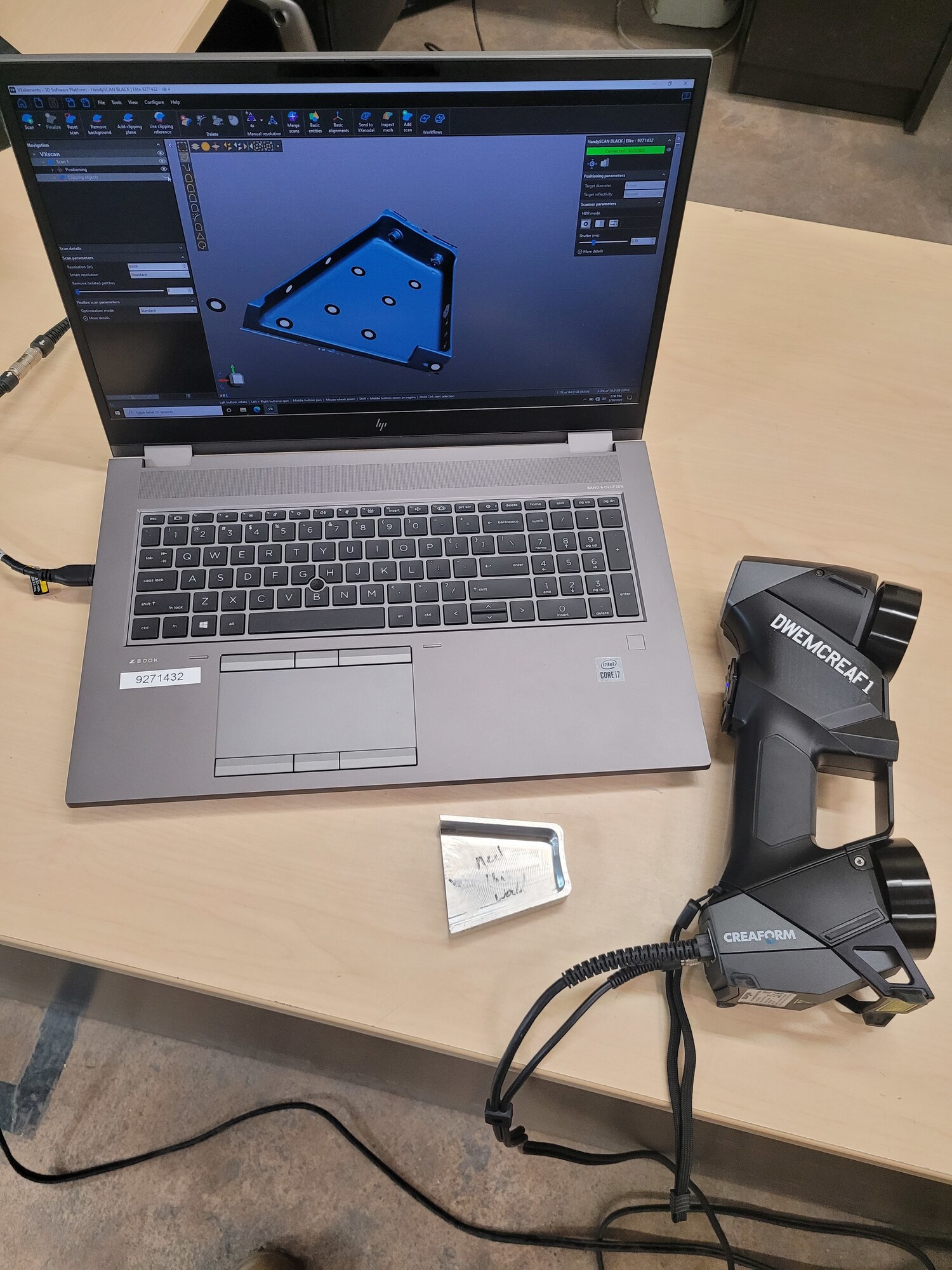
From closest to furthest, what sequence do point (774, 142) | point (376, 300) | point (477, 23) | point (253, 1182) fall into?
point (376, 300)
point (253, 1182)
point (774, 142)
point (477, 23)

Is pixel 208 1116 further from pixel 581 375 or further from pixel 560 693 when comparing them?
pixel 581 375

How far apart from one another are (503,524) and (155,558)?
0.28 m

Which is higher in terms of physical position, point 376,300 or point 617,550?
point 376,300

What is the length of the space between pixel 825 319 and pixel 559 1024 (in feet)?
2.38

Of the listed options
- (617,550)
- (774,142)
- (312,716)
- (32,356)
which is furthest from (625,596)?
(774,142)

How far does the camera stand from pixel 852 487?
2.61ft

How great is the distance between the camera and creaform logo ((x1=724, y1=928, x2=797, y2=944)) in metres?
0.56

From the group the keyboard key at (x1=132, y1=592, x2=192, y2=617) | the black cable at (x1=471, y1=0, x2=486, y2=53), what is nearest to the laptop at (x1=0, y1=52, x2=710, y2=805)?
the keyboard key at (x1=132, y1=592, x2=192, y2=617)

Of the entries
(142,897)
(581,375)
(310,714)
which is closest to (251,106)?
(581,375)

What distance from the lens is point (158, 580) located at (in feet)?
2.27

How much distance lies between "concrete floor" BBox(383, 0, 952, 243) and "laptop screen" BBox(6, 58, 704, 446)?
1640 mm

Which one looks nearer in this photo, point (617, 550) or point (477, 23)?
point (617, 550)

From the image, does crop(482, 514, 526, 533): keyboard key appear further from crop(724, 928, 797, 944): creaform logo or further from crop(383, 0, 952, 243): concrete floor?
crop(383, 0, 952, 243): concrete floor

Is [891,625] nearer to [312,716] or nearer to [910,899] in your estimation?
[910,899]
